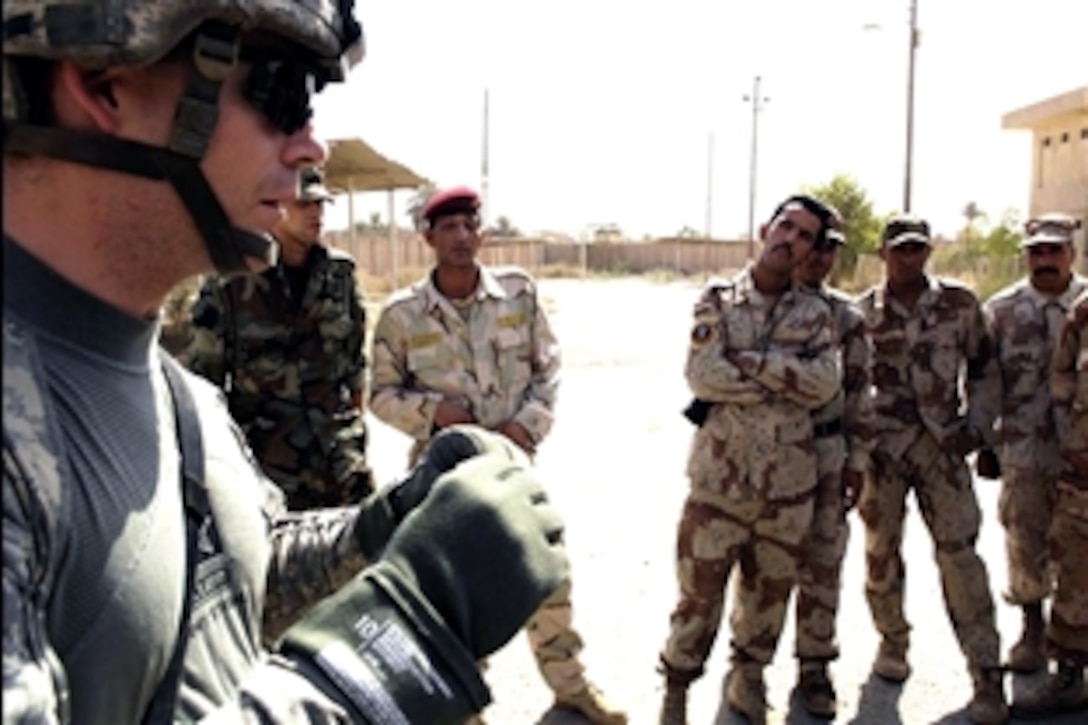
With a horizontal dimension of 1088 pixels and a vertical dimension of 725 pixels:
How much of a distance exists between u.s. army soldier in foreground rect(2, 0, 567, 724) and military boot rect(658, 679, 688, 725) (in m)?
2.94

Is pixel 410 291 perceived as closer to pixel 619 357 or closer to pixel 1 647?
pixel 1 647

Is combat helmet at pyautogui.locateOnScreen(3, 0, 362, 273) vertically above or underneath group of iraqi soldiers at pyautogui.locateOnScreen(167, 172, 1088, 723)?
above

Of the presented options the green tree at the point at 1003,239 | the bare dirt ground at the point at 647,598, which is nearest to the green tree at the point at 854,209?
the green tree at the point at 1003,239

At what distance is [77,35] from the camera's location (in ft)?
3.02

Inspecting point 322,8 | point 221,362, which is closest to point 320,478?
point 221,362

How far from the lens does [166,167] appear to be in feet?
3.39

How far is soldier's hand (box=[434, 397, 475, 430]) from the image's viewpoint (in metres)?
3.80

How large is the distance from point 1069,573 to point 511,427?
7.25 ft

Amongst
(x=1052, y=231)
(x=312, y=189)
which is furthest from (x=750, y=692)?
(x=1052, y=231)

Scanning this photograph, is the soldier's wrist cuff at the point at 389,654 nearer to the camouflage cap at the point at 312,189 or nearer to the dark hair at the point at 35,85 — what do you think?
the dark hair at the point at 35,85

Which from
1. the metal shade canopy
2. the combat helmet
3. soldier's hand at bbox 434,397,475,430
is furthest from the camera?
the metal shade canopy

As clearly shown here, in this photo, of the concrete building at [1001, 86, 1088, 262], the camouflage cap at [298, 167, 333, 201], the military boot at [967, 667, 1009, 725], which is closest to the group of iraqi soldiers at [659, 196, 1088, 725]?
the military boot at [967, 667, 1009, 725]

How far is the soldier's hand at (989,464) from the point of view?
4578 millimetres

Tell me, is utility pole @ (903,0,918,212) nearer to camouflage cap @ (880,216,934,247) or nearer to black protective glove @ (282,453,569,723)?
camouflage cap @ (880,216,934,247)
